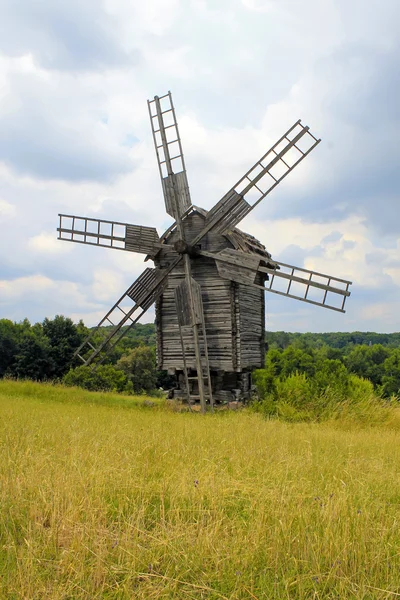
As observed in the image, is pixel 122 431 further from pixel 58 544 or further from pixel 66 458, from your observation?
pixel 58 544

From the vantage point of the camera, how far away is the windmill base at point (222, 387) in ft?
57.1

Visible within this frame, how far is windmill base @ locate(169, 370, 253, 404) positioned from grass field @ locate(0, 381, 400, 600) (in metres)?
9.77

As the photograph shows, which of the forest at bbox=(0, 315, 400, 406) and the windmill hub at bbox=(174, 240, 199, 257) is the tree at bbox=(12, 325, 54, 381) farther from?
the windmill hub at bbox=(174, 240, 199, 257)

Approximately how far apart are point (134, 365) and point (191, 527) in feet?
152

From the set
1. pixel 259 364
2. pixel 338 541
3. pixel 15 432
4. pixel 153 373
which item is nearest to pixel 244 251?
pixel 259 364

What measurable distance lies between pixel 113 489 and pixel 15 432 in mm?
4332

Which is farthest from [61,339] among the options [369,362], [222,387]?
[369,362]

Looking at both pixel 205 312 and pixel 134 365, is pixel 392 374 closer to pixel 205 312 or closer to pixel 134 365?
pixel 134 365

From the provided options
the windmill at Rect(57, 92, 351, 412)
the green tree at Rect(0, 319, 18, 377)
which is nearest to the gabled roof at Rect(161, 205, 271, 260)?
the windmill at Rect(57, 92, 351, 412)

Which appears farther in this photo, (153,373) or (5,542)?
(153,373)

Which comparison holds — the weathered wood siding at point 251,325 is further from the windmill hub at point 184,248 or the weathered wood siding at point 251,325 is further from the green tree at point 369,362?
the green tree at point 369,362

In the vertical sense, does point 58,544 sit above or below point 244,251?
below

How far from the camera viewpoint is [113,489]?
558cm

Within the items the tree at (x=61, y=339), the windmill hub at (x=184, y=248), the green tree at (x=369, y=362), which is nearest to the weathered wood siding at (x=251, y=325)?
the windmill hub at (x=184, y=248)
